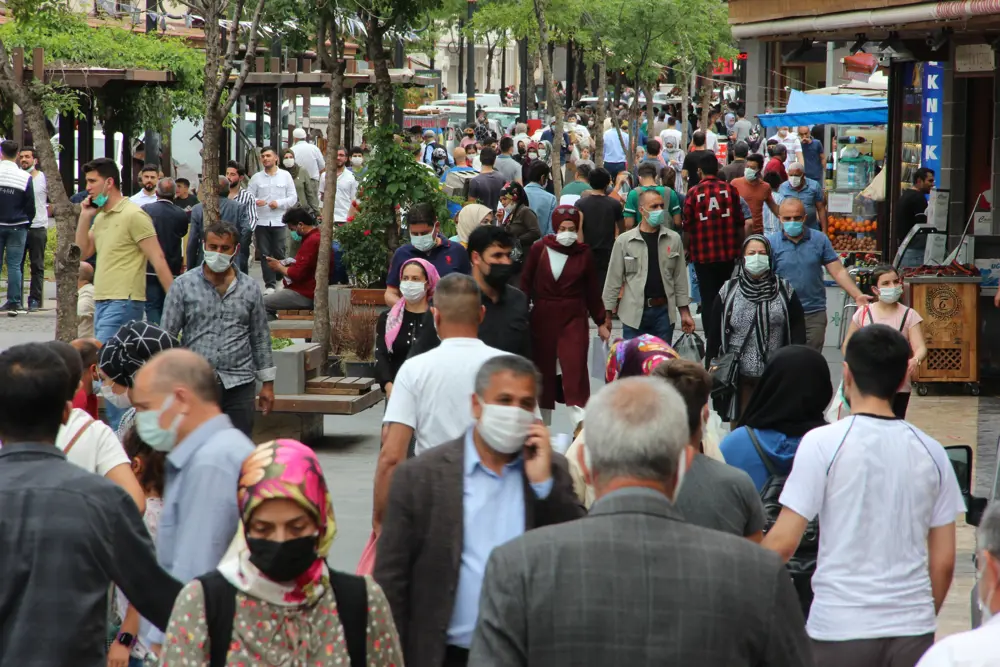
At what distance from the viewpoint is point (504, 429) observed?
427 cm

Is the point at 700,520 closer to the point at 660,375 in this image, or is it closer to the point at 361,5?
the point at 660,375

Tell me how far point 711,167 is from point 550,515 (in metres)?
9.91

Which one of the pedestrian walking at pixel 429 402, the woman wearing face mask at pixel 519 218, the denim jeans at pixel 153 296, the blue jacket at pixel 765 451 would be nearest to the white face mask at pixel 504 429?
the pedestrian walking at pixel 429 402

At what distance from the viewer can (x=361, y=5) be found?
48.0 feet

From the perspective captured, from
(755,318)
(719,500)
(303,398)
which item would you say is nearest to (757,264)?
(755,318)

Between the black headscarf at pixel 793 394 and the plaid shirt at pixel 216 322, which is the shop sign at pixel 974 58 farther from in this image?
the black headscarf at pixel 793 394

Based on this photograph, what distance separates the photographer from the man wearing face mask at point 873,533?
179 inches

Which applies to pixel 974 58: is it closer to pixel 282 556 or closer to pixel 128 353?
pixel 128 353

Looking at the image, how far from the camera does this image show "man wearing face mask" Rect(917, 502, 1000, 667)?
2736 millimetres

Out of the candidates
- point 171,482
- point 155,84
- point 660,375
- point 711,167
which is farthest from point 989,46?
point 155,84

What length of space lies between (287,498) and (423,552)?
1.04m

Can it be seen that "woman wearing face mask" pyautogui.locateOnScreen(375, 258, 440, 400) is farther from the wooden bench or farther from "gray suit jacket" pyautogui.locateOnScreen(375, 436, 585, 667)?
"gray suit jacket" pyautogui.locateOnScreen(375, 436, 585, 667)

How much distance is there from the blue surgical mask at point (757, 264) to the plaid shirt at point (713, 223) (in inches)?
142

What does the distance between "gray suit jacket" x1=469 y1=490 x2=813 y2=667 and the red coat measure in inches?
291
